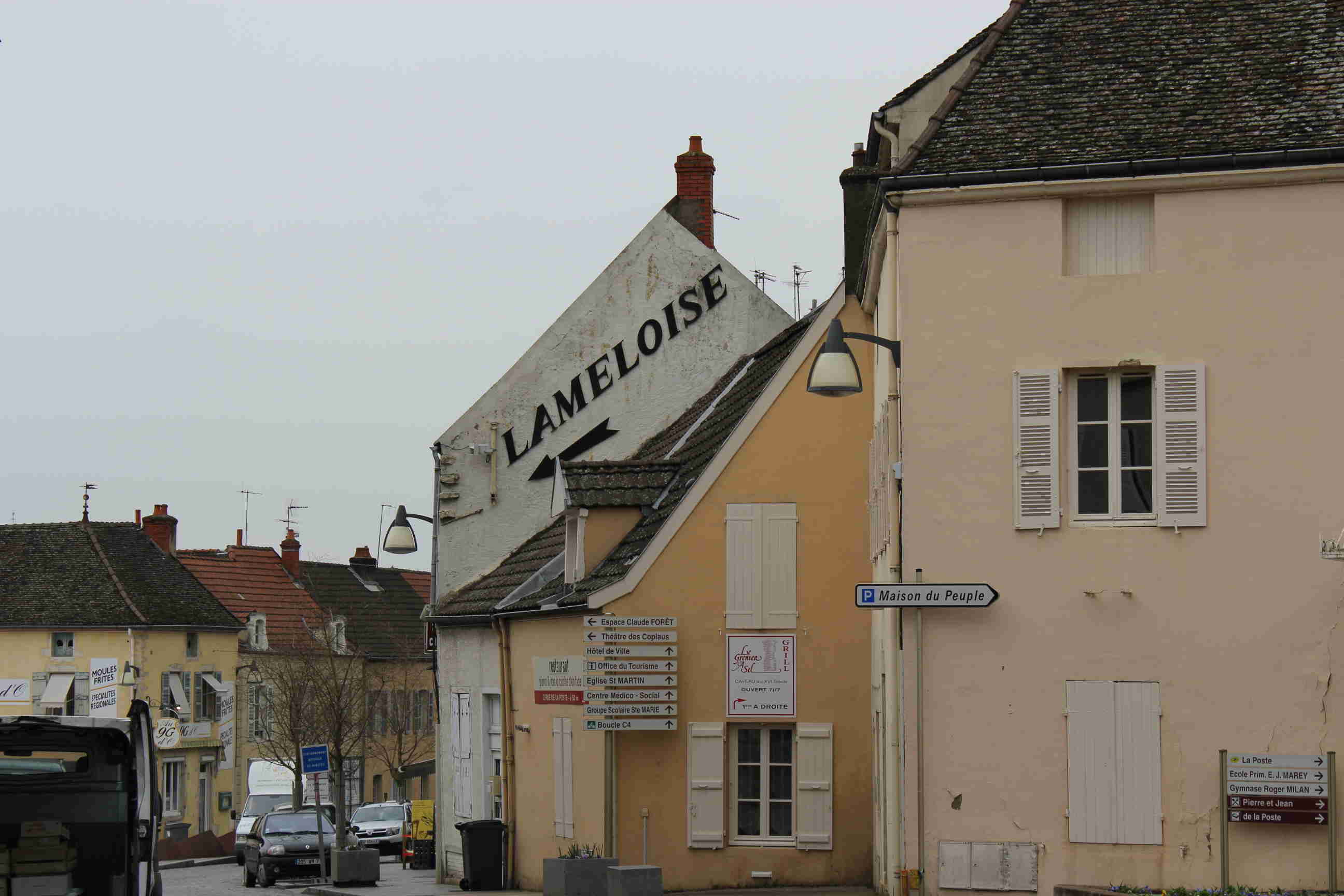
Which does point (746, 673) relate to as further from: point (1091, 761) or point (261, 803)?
point (261, 803)

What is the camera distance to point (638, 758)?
76.6 feet

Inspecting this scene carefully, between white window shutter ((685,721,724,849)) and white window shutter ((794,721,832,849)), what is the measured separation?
3.11ft

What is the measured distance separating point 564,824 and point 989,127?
11675 mm

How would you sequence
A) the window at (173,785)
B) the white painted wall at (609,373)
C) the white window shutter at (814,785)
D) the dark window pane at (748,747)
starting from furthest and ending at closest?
the window at (173,785), the white painted wall at (609,373), the dark window pane at (748,747), the white window shutter at (814,785)

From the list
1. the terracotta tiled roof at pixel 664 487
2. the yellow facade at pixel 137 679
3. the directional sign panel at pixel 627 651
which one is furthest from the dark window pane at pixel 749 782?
the yellow facade at pixel 137 679

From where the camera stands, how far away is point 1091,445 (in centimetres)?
1700

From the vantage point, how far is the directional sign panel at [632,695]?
75.0ft

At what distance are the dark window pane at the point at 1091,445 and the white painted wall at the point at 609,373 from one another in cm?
1628

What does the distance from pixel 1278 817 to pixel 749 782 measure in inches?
331

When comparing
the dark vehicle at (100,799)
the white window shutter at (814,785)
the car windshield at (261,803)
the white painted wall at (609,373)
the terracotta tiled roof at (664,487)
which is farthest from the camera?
the car windshield at (261,803)

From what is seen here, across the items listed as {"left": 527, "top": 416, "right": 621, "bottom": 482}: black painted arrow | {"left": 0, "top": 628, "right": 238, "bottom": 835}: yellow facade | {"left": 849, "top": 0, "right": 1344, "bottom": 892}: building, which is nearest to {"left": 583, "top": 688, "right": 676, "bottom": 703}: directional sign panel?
{"left": 849, "top": 0, "right": 1344, "bottom": 892}: building

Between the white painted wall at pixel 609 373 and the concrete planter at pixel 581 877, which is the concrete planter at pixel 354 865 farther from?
the concrete planter at pixel 581 877

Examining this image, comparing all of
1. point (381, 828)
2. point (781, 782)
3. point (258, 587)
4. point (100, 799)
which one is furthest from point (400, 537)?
point (258, 587)

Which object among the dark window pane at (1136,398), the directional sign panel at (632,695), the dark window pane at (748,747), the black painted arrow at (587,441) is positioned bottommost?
the dark window pane at (748,747)
